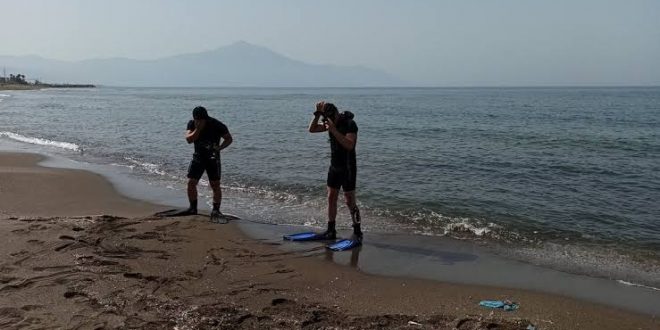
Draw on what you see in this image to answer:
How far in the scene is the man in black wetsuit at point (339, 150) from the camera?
310 inches

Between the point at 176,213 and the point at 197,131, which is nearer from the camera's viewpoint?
the point at 197,131

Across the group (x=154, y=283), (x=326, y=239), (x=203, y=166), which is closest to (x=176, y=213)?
(x=203, y=166)

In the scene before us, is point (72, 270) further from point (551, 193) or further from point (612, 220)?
point (551, 193)

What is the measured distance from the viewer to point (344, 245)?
307 inches

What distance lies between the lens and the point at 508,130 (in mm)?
29250

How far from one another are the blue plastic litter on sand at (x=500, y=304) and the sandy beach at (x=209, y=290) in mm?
104

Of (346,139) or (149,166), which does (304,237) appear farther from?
(149,166)

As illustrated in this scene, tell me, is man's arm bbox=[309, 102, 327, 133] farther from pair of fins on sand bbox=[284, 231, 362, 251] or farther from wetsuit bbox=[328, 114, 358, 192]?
pair of fins on sand bbox=[284, 231, 362, 251]

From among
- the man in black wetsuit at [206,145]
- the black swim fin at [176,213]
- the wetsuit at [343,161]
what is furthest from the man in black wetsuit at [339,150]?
the black swim fin at [176,213]

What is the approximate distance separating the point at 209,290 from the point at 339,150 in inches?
122

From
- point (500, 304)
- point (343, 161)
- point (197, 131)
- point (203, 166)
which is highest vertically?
point (197, 131)

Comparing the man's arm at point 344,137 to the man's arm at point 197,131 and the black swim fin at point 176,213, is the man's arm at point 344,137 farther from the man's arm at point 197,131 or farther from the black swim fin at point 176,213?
the black swim fin at point 176,213

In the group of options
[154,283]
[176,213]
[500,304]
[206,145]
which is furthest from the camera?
[176,213]

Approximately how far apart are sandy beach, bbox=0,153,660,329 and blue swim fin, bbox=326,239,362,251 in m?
0.31
